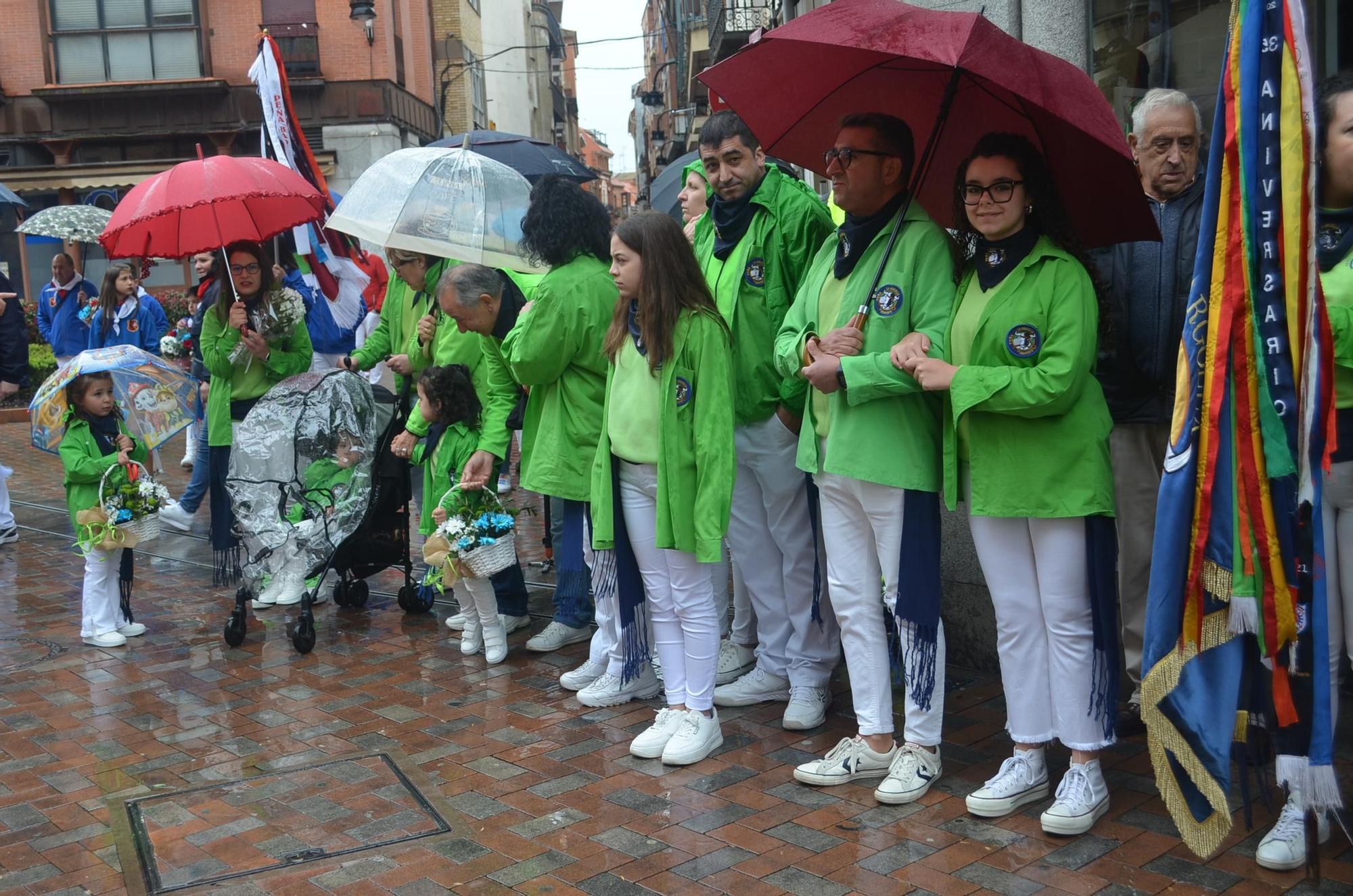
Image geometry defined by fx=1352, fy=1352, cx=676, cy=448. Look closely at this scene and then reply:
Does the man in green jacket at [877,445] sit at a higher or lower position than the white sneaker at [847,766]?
higher

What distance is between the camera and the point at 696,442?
4598 mm

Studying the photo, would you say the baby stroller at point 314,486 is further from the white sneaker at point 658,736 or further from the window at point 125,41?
the window at point 125,41

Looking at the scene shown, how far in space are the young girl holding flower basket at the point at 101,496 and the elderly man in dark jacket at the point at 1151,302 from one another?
444 cm

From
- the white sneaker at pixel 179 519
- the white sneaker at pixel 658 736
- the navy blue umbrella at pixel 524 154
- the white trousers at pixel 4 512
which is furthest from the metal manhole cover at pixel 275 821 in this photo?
the white trousers at pixel 4 512

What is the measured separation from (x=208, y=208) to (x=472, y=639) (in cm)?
279

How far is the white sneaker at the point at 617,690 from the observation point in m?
5.36

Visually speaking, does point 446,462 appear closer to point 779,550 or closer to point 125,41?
point 779,550

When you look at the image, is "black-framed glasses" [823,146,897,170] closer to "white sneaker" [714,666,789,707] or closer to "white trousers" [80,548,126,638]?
"white sneaker" [714,666,789,707]

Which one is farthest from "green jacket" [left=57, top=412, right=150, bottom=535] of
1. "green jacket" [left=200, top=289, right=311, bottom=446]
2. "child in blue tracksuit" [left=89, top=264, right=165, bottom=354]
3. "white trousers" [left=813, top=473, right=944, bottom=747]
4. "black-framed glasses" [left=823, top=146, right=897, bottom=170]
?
"child in blue tracksuit" [left=89, top=264, right=165, bottom=354]

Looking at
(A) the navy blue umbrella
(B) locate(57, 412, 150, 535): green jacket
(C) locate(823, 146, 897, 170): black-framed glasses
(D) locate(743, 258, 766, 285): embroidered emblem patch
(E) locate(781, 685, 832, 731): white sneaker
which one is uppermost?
(A) the navy blue umbrella

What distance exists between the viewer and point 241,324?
23.1 feet

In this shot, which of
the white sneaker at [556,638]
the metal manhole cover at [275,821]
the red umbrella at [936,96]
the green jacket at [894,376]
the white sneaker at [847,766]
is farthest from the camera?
the white sneaker at [556,638]

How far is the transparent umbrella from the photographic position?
19.7ft

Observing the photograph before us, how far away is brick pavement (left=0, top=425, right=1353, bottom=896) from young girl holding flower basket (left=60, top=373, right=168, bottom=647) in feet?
0.97
